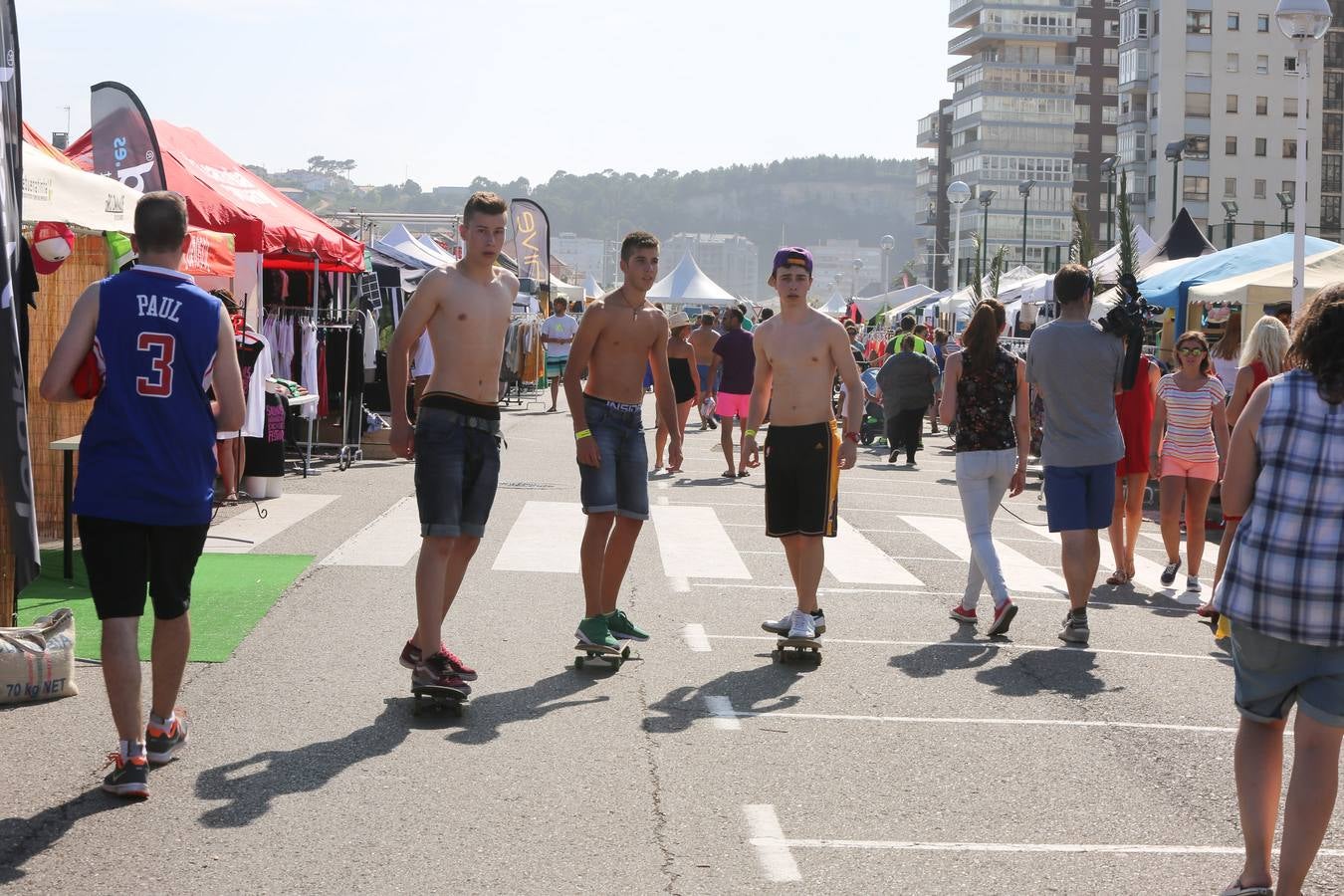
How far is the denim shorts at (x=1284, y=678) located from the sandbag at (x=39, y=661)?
4.64 m

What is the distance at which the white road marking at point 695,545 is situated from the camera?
444 inches

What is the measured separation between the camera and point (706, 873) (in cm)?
477

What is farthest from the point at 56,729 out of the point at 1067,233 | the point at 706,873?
the point at 1067,233

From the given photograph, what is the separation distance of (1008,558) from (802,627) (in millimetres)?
5142

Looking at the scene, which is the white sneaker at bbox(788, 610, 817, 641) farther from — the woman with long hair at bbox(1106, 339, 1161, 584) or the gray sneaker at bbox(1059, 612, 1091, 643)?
the woman with long hair at bbox(1106, 339, 1161, 584)

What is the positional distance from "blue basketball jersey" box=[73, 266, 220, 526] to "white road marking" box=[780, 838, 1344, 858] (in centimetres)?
227

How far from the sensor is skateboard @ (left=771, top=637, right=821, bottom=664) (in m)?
8.05

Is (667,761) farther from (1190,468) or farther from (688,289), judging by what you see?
(688,289)

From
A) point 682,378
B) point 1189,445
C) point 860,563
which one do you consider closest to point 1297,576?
point 1189,445

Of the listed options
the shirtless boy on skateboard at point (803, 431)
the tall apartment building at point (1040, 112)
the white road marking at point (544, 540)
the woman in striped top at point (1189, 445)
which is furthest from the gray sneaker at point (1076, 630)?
the tall apartment building at point (1040, 112)

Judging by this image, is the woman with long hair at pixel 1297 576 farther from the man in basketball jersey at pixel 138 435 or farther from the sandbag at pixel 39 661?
the sandbag at pixel 39 661

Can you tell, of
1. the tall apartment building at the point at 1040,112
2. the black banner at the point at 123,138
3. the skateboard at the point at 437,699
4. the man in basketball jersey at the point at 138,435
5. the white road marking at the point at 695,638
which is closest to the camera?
the man in basketball jersey at the point at 138,435

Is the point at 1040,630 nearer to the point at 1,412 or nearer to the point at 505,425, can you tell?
the point at 1,412

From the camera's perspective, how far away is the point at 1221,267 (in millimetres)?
21719
